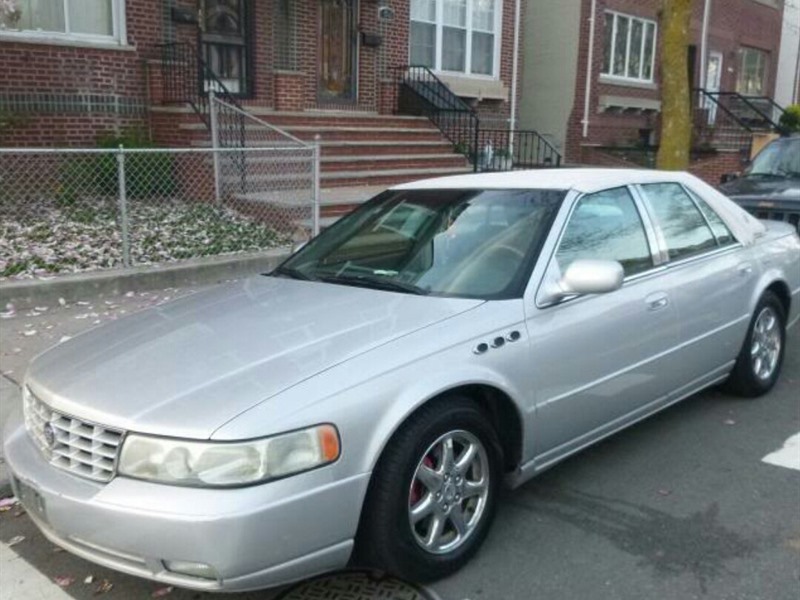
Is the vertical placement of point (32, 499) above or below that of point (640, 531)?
above

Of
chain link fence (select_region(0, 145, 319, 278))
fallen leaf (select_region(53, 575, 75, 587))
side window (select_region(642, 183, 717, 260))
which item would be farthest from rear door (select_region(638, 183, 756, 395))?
chain link fence (select_region(0, 145, 319, 278))

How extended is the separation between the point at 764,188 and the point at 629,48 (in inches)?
509

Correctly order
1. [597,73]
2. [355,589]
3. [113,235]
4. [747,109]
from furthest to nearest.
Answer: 1. [747,109]
2. [597,73]
3. [113,235]
4. [355,589]

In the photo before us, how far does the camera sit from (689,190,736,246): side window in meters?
5.05

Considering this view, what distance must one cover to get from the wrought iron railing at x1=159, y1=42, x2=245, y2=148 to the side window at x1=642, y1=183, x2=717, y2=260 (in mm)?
7671

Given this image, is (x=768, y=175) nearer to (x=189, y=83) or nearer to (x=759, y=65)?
(x=189, y=83)

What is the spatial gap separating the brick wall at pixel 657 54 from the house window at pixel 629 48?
0.20 metres

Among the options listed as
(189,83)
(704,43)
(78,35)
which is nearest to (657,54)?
(704,43)

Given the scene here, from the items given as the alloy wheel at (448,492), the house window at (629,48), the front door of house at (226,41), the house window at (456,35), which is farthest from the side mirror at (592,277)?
the house window at (629,48)

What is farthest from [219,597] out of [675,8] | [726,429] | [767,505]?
[675,8]

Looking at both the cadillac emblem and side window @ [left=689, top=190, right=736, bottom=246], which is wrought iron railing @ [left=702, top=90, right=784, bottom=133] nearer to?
side window @ [left=689, top=190, right=736, bottom=246]

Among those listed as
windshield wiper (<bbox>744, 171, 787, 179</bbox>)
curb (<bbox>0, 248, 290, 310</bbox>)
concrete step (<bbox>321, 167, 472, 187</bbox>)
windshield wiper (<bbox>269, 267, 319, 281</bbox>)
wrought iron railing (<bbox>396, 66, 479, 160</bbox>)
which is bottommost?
curb (<bbox>0, 248, 290, 310</bbox>)

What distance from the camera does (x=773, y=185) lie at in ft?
29.0

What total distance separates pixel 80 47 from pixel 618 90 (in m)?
13.4
